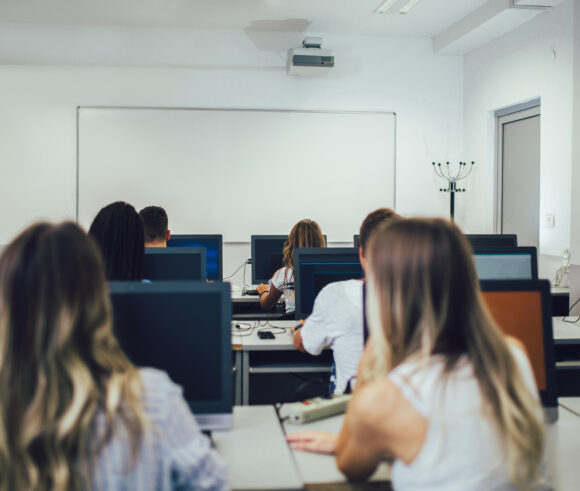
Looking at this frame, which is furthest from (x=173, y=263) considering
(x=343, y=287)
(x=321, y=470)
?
(x=321, y=470)

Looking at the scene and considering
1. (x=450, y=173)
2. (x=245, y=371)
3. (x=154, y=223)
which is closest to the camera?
(x=245, y=371)

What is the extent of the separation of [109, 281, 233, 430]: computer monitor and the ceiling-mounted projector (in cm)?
433

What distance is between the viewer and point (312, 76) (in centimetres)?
565

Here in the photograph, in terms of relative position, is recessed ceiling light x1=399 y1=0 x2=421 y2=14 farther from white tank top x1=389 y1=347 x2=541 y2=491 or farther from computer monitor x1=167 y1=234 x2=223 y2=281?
white tank top x1=389 y1=347 x2=541 y2=491

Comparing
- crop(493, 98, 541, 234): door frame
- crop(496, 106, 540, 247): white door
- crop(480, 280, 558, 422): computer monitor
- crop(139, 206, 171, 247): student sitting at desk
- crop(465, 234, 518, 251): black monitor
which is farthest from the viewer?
crop(493, 98, 541, 234): door frame

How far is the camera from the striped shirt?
93cm

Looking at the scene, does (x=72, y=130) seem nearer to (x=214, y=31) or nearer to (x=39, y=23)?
(x=39, y=23)

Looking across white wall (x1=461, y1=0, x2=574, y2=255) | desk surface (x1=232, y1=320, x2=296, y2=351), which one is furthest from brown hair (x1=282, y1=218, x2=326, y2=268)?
white wall (x1=461, y1=0, x2=574, y2=255)

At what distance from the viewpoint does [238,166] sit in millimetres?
5648

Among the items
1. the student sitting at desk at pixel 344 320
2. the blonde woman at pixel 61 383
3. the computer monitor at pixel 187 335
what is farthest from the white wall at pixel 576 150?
the blonde woman at pixel 61 383

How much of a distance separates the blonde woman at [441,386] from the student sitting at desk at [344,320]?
1035mm

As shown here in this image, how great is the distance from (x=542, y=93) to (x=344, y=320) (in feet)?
11.2

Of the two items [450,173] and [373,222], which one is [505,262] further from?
[450,173]

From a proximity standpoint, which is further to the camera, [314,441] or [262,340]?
[262,340]
